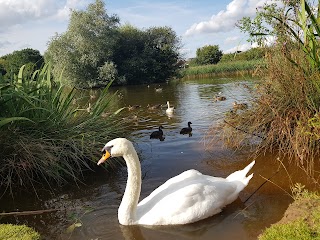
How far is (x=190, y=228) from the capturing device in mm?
5266

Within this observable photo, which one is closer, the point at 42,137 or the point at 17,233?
the point at 17,233

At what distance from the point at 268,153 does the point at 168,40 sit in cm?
5253

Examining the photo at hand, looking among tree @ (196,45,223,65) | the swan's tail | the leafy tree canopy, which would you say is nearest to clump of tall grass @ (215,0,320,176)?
the swan's tail

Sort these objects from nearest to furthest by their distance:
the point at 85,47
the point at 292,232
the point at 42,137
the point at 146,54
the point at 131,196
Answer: the point at 292,232, the point at 131,196, the point at 42,137, the point at 85,47, the point at 146,54

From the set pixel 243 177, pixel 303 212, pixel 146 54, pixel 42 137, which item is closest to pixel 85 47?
pixel 146 54

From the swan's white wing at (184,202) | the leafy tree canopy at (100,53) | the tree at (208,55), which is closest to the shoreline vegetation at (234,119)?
the swan's white wing at (184,202)

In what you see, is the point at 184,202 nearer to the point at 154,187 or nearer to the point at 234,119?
the point at 154,187

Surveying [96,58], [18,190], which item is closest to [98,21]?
[96,58]

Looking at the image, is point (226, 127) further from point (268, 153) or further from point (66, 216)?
point (66, 216)

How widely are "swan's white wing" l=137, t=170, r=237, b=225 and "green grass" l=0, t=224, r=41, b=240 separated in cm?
149

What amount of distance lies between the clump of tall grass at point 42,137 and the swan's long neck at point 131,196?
6.39 feet

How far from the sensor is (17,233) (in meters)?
5.07

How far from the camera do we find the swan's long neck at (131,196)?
5406 millimetres

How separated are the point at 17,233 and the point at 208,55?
80.1 meters
